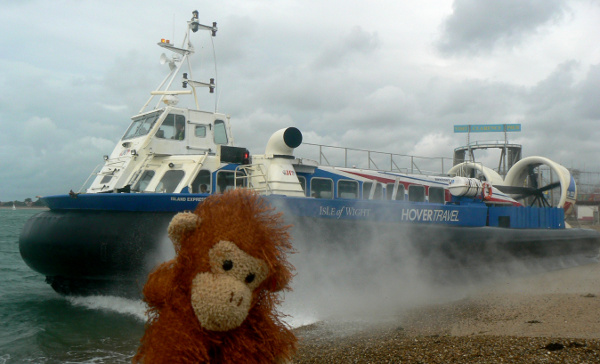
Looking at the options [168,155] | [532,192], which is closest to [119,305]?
[168,155]

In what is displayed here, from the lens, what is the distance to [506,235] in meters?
8.71

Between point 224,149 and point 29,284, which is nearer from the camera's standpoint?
point 224,149

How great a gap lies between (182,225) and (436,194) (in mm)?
7724

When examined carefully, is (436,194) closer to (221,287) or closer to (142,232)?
(142,232)

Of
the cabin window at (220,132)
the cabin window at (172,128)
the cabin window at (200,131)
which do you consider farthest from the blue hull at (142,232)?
the cabin window at (220,132)

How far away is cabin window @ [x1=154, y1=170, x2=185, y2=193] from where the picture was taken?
6410 mm

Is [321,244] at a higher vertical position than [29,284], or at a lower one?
higher

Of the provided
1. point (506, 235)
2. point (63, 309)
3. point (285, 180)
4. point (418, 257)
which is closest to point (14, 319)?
point (63, 309)

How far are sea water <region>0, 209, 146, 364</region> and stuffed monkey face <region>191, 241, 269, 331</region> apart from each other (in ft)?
11.7

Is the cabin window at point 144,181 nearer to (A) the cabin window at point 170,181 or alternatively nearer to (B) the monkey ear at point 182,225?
(A) the cabin window at point 170,181

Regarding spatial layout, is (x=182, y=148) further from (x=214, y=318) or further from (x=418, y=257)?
(x=214, y=318)

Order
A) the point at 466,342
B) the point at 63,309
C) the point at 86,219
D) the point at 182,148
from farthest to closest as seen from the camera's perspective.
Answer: the point at 182,148
the point at 63,309
the point at 86,219
the point at 466,342

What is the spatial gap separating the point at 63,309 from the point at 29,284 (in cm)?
355

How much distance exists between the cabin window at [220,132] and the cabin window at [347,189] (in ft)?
6.86
